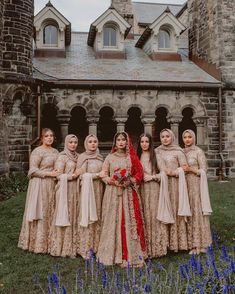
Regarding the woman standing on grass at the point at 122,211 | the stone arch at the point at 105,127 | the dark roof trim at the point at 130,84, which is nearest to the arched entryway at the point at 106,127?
the stone arch at the point at 105,127

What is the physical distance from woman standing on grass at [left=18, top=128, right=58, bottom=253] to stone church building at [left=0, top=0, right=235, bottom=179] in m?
5.54

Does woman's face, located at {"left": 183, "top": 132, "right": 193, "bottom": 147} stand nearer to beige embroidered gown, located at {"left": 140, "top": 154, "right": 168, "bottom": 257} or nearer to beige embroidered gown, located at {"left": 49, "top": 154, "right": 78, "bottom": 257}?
beige embroidered gown, located at {"left": 140, "top": 154, "right": 168, "bottom": 257}

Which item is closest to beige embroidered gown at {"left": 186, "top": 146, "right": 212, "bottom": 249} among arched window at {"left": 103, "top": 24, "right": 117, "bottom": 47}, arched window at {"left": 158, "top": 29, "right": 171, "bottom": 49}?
arched window at {"left": 103, "top": 24, "right": 117, "bottom": 47}

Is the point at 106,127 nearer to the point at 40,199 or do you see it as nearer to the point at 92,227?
the point at 40,199

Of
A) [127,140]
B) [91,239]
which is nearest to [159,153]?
[127,140]

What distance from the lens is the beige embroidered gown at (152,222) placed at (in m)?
4.84

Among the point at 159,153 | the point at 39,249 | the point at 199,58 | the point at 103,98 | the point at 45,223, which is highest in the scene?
the point at 199,58

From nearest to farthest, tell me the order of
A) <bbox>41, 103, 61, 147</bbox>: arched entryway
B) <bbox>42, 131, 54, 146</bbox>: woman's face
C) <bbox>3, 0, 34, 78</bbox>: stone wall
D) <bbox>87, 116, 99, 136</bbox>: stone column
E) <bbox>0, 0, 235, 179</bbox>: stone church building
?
<bbox>42, 131, 54, 146</bbox>: woman's face → <bbox>3, 0, 34, 78</bbox>: stone wall → <bbox>0, 0, 235, 179</bbox>: stone church building → <bbox>87, 116, 99, 136</bbox>: stone column → <bbox>41, 103, 61, 147</bbox>: arched entryway

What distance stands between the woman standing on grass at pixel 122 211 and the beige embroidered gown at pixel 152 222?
0.85 feet

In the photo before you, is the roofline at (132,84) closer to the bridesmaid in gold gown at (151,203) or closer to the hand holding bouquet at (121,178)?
the bridesmaid in gold gown at (151,203)

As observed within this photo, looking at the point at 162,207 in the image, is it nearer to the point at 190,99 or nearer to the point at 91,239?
the point at 91,239

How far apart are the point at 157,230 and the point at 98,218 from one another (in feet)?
2.68

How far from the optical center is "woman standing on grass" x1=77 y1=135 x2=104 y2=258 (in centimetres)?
471

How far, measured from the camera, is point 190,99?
44.4 feet
